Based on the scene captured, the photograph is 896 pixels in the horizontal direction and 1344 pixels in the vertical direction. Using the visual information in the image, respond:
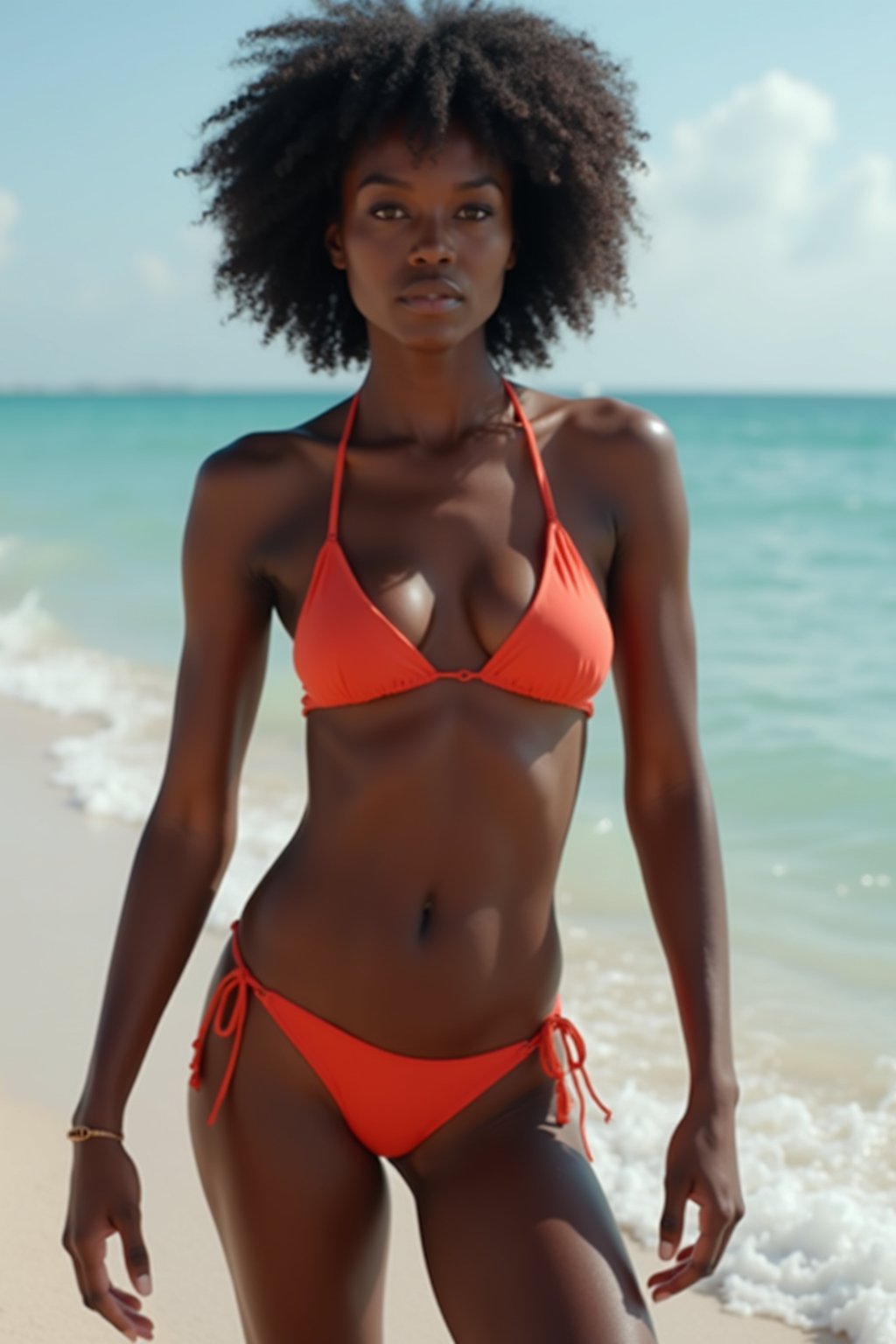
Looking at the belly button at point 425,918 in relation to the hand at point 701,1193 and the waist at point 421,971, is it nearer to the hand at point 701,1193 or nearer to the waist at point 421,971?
the waist at point 421,971

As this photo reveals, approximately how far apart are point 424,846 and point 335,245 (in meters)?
1.10

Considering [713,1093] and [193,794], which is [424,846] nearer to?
[193,794]

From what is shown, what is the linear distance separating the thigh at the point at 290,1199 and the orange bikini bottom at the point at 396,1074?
24 mm

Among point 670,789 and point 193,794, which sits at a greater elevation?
point 670,789

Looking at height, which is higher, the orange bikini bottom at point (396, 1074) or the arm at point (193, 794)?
the arm at point (193, 794)

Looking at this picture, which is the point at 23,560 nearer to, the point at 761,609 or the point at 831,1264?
the point at 761,609

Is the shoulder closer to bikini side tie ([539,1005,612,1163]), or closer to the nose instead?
the nose

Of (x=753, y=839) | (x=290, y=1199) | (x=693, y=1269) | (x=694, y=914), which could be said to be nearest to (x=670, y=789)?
(x=694, y=914)

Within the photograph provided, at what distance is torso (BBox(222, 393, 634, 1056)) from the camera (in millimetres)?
2469

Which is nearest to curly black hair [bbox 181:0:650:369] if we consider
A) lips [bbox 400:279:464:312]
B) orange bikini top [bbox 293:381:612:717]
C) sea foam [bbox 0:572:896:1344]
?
lips [bbox 400:279:464:312]

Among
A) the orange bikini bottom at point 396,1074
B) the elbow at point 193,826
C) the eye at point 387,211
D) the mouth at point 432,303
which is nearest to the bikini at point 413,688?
the orange bikini bottom at point 396,1074

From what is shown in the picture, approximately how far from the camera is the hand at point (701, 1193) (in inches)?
91.7

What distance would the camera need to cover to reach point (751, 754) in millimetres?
9078

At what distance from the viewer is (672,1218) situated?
235cm
